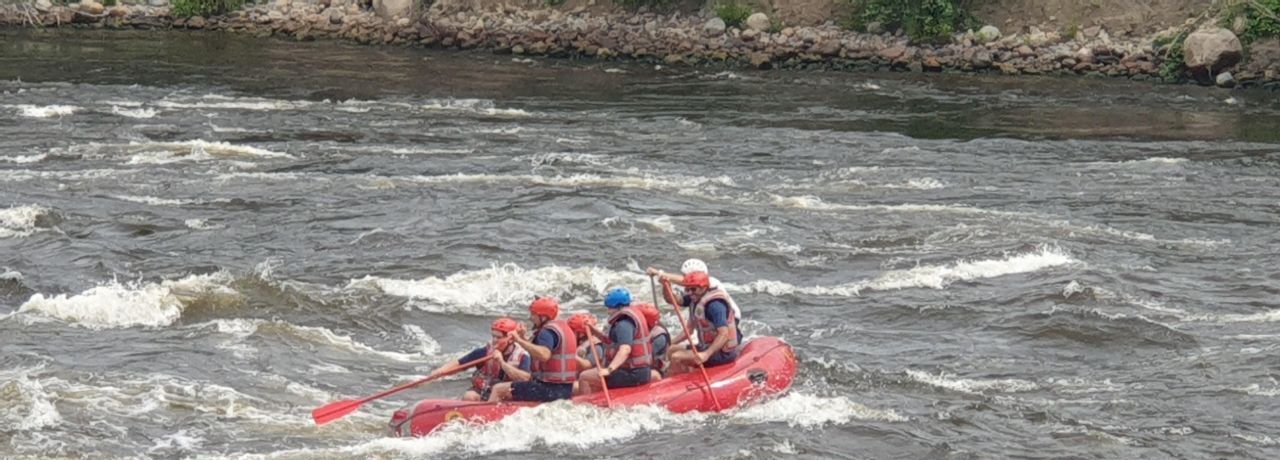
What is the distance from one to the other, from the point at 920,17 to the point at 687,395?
30176 millimetres

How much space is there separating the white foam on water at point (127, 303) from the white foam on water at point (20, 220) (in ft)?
12.1

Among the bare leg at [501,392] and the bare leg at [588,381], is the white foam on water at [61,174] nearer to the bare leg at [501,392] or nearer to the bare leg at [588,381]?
the bare leg at [501,392]

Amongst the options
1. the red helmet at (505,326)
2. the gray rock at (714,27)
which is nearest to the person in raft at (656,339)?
the red helmet at (505,326)

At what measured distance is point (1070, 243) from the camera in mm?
23438

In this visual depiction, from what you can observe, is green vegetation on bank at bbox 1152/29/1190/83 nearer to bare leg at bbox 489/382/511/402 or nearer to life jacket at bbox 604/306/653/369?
life jacket at bbox 604/306/653/369

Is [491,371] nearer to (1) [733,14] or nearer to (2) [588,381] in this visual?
(2) [588,381]

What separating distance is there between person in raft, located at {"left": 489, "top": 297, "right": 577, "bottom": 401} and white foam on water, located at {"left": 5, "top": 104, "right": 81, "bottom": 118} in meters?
21.7

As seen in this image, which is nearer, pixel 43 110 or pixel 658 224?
pixel 658 224

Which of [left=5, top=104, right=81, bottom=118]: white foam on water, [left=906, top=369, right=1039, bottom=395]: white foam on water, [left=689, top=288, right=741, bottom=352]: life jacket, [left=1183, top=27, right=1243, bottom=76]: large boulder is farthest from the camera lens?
[left=1183, top=27, right=1243, bottom=76]: large boulder

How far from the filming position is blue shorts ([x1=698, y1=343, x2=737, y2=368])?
1680cm

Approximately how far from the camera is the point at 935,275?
21672 mm

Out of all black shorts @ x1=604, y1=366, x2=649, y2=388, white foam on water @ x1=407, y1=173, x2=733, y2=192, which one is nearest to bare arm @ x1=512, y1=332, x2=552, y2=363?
black shorts @ x1=604, y1=366, x2=649, y2=388

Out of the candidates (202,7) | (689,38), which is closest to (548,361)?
(689,38)

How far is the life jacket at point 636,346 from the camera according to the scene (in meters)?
16.2
